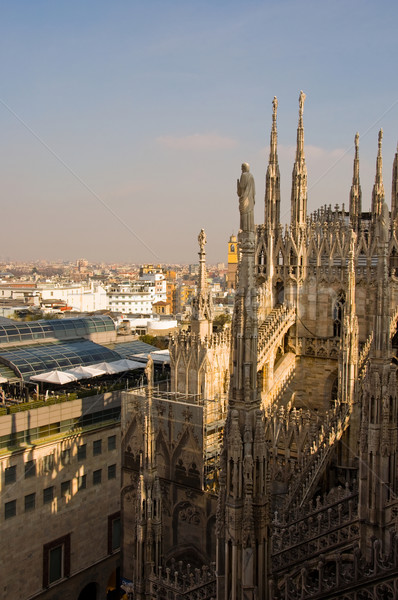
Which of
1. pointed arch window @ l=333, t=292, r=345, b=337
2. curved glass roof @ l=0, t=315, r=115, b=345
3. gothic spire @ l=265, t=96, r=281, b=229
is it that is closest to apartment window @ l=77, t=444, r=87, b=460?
curved glass roof @ l=0, t=315, r=115, b=345

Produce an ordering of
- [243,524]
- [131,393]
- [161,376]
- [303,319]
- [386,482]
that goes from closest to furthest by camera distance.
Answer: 1. [243,524]
2. [386,482]
3. [131,393]
4. [303,319]
5. [161,376]

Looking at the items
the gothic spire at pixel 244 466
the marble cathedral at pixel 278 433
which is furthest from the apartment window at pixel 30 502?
the gothic spire at pixel 244 466

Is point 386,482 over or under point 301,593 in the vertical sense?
over

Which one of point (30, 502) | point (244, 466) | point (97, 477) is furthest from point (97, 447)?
point (244, 466)

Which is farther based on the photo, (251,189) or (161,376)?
(161,376)

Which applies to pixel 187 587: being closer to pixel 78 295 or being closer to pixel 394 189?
pixel 394 189

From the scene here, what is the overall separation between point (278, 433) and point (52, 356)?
52.6ft

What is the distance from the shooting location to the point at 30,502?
22.4m

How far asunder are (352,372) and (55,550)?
1492 cm

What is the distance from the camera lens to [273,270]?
2570 centimetres

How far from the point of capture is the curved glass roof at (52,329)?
104 feet

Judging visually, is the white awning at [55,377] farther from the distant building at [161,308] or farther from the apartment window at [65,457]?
the distant building at [161,308]

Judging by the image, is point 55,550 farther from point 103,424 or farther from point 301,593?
point 301,593

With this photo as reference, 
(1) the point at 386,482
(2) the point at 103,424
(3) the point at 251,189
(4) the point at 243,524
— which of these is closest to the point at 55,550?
(2) the point at 103,424
